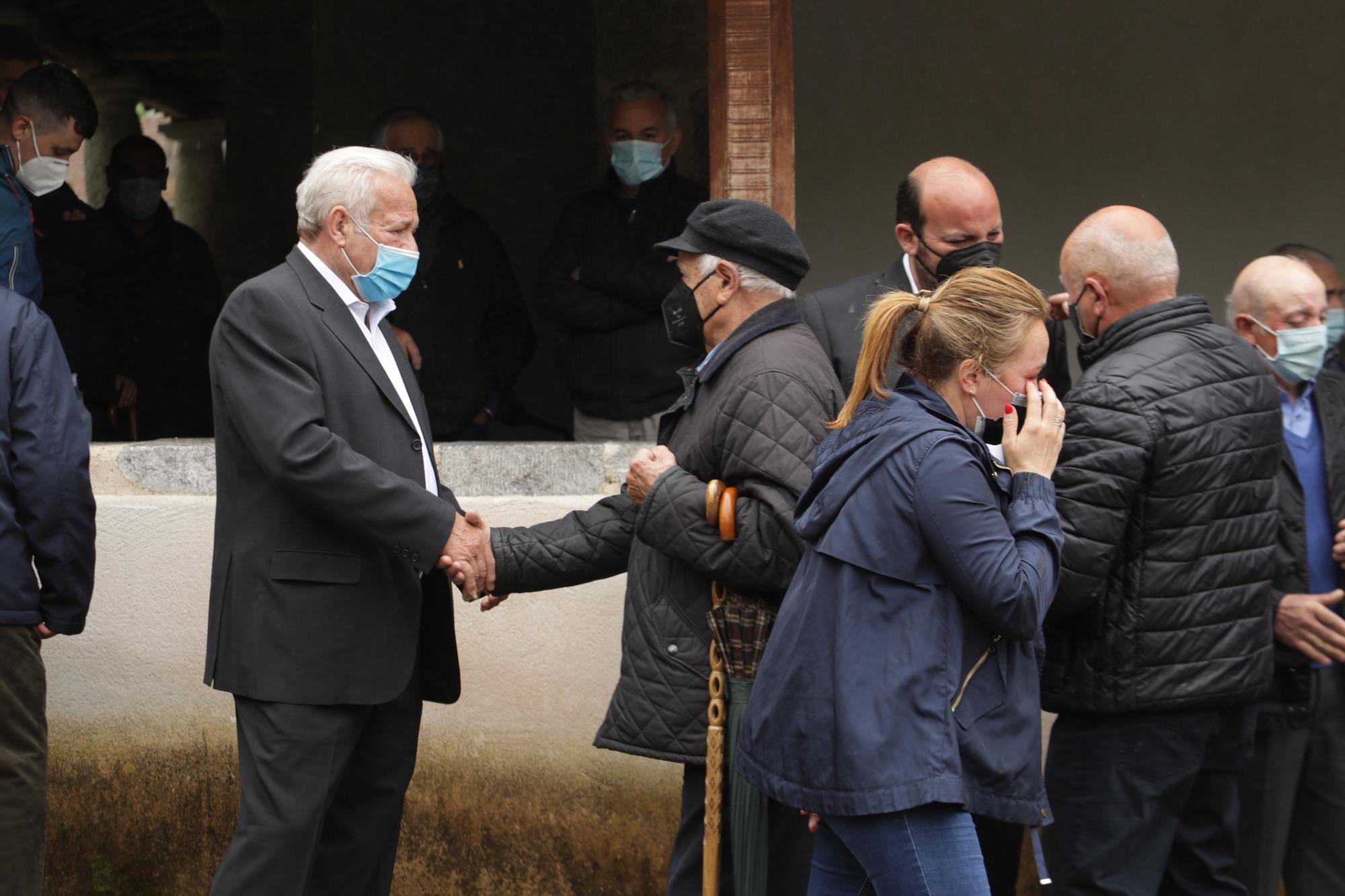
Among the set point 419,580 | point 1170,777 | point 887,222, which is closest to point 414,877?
point 419,580

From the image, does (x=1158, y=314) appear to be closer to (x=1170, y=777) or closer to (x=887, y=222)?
(x=1170, y=777)

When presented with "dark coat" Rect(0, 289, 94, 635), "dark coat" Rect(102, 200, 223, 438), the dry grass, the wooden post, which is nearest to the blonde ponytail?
the wooden post

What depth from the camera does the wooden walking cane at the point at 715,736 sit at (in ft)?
9.57

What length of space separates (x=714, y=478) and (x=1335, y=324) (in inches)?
92.3

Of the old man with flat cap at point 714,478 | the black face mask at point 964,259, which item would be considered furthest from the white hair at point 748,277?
the black face mask at point 964,259

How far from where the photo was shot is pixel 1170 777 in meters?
3.11

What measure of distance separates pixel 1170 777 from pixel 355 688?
172 cm

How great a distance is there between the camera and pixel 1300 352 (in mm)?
3607

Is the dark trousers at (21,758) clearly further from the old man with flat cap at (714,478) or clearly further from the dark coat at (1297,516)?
the dark coat at (1297,516)

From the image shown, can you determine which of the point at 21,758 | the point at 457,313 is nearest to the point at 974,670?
the point at 21,758

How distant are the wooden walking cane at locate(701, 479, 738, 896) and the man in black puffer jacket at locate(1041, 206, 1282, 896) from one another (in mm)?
715

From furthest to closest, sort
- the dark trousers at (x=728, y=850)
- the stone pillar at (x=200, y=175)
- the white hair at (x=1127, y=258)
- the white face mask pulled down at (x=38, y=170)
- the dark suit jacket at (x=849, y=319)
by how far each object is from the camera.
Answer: the stone pillar at (x=200, y=175), the white face mask pulled down at (x=38, y=170), the dark suit jacket at (x=849, y=319), the white hair at (x=1127, y=258), the dark trousers at (x=728, y=850)

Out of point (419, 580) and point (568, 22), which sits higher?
point (568, 22)

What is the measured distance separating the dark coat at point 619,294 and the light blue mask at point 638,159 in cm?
4
